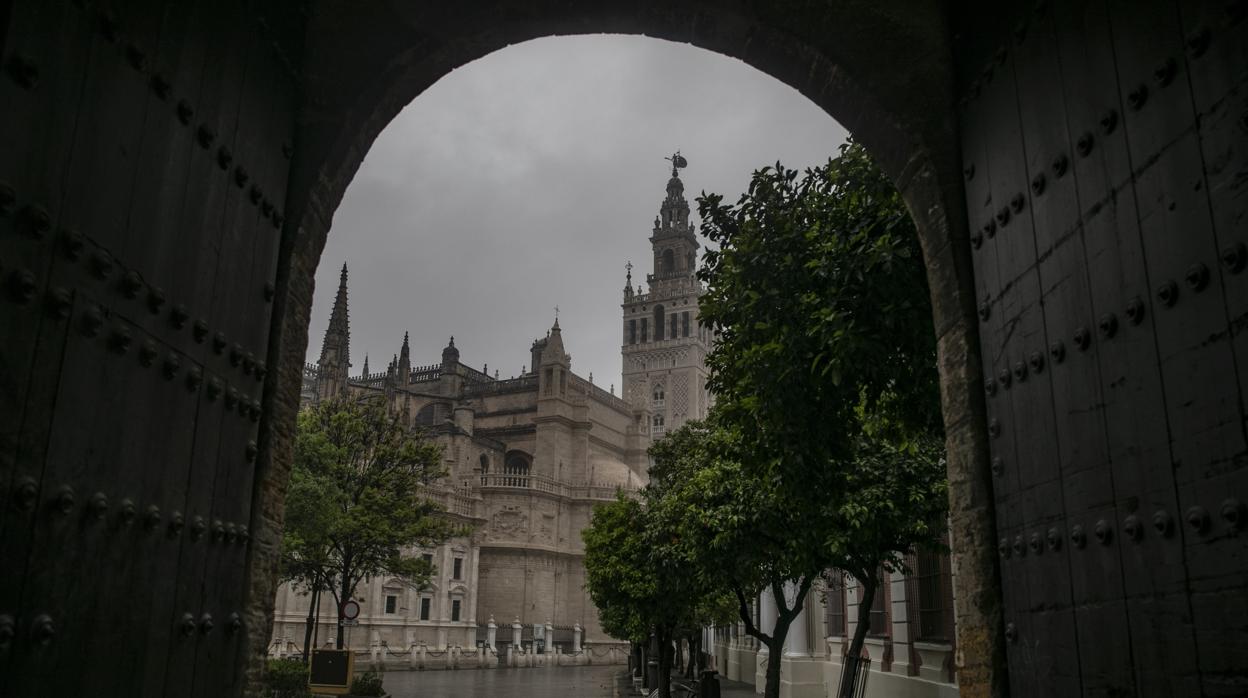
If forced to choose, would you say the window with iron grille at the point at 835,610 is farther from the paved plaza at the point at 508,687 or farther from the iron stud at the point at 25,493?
the iron stud at the point at 25,493

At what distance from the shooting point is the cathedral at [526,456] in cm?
4866

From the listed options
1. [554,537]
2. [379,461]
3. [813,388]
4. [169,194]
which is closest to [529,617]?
[554,537]

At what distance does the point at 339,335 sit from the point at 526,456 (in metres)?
15.1

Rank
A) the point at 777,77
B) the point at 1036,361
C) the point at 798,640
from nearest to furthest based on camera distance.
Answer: the point at 1036,361 < the point at 777,77 < the point at 798,640

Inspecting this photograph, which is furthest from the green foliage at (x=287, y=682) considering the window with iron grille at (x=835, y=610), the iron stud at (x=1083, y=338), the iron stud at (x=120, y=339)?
the iron stud at (x=1083, y=338)

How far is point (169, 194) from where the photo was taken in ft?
9.93

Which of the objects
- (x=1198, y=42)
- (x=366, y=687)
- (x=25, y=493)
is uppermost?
(x=1198, y=42)

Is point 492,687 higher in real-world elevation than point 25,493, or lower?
lower

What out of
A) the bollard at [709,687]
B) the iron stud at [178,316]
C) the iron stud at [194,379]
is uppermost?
the iron stud at [178,316]

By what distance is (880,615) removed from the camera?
16.8 meters

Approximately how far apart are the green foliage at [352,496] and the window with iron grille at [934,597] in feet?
43.9

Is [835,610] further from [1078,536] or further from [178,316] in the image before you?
[178,316]

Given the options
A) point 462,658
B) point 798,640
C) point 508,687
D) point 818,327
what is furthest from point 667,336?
point 818,327

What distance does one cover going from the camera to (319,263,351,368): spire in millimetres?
59219
